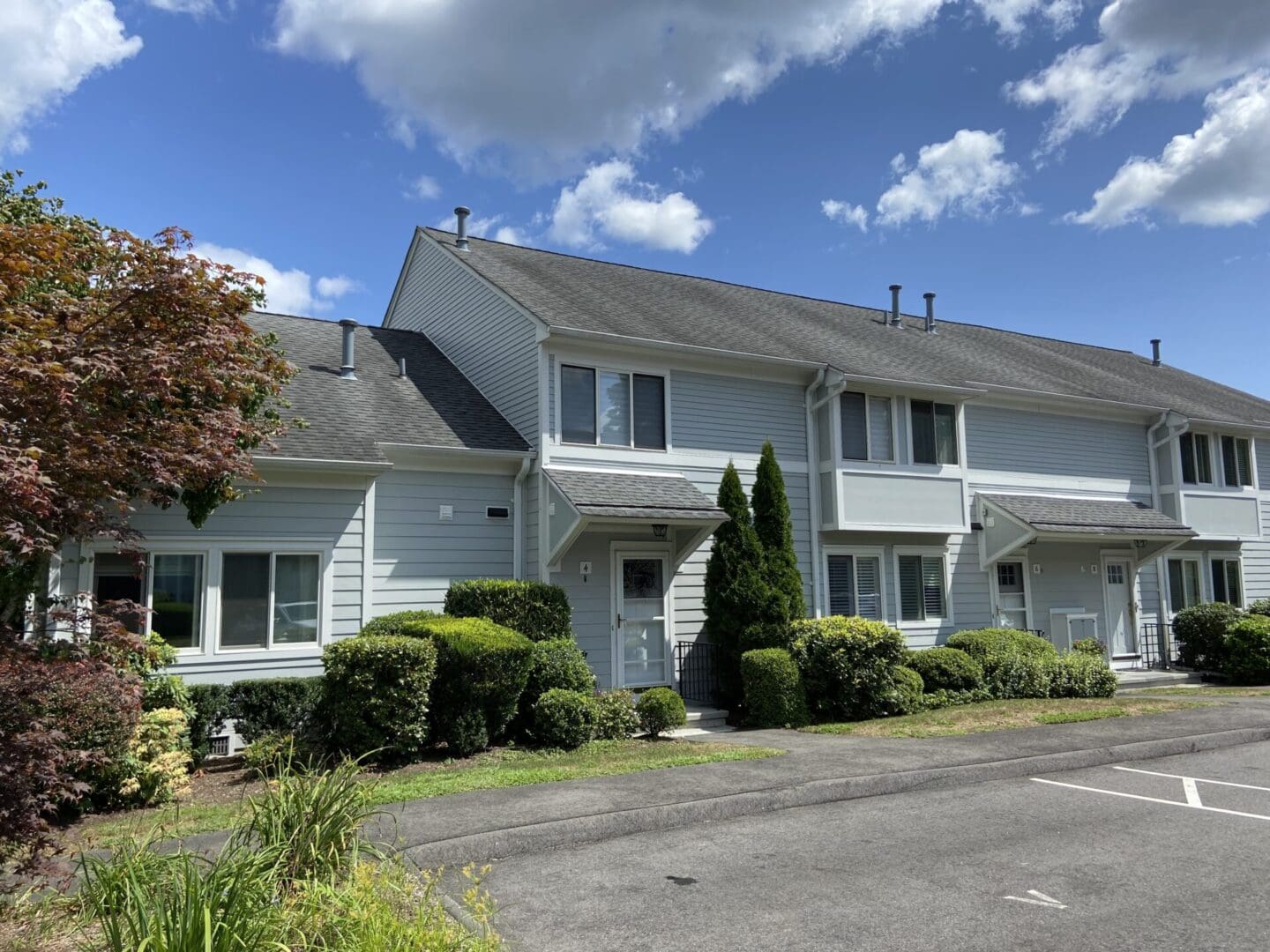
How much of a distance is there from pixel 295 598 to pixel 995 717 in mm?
9772

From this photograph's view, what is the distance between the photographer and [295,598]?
12.2 meters

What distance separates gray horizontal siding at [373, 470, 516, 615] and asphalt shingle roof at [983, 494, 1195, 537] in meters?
10.3

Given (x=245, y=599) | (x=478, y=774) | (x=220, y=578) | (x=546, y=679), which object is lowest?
(x=478, y=774)

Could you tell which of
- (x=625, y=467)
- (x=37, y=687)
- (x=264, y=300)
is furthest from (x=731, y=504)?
(x=37, y=687)

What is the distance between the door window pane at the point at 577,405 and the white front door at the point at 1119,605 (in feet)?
41.6

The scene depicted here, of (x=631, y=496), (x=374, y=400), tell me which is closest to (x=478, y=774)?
(x=631, y=496)

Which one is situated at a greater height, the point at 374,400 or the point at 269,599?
the point at 374,400

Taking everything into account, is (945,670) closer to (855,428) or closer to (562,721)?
(855,428)

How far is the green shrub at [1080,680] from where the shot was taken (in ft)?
50.9

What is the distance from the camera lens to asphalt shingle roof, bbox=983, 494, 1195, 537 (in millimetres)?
18000

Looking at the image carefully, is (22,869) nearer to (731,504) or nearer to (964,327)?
(731,504)

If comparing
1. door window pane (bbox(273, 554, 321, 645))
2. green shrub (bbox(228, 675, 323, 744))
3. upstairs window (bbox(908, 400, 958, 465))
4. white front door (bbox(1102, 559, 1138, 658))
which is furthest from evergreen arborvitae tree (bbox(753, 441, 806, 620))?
white front door (bbox(1102, 559, 1138, 658))

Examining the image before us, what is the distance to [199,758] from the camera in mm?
10422

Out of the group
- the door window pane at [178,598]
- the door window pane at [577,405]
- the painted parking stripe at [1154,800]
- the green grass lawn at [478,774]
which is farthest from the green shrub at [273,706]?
the painted parking stripe at [1154,800]
